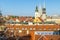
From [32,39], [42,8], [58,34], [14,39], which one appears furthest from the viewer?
[42,8]

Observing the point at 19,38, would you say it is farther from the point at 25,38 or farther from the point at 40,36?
the point at 40,36

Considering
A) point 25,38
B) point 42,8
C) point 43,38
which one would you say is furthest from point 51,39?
point 42,8

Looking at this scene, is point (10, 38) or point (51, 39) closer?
point (10, 38)

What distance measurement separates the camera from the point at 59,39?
3638cm

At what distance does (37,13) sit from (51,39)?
47.3 metres

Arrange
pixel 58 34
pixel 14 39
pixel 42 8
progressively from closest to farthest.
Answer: pixel 14 39
pixel 58 34
pixel 42 8

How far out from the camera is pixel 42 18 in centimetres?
8206

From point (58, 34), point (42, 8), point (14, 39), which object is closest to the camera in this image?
point (14, 39)

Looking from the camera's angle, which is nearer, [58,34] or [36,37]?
[36,37]

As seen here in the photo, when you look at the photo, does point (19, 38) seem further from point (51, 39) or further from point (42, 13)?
point (42, 13)

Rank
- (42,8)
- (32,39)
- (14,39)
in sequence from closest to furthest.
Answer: (14,39), (32,39), (42,8)

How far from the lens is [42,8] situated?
259ft

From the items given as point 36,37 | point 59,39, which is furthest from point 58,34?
point 36,37

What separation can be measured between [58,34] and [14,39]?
30.1 feet
